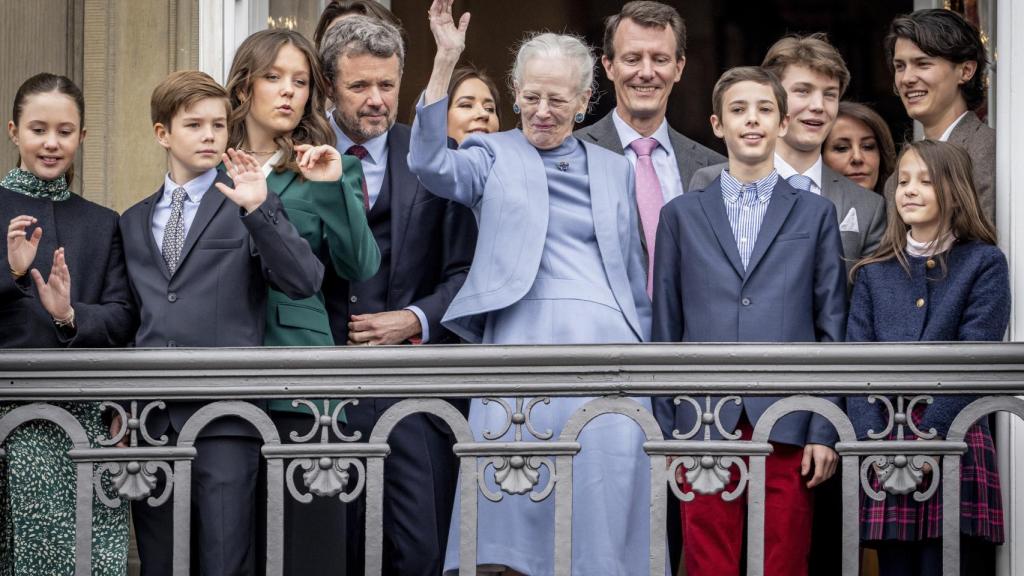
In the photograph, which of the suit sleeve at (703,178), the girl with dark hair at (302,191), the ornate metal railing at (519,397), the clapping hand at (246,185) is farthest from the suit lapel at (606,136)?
the clapping hand at (246,185)

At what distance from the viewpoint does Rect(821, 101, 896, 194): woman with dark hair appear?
6926mm

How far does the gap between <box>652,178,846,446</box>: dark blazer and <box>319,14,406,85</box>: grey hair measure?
3.97 feet

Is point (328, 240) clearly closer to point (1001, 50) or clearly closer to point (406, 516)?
point (406, 516)

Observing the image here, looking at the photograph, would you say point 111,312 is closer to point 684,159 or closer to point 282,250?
point 282,250

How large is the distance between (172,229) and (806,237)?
2159mm

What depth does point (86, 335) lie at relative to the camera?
18.6 feet

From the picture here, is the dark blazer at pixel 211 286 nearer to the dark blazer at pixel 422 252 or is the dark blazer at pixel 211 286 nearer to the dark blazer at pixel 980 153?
the dark blazer at pixel 422 252

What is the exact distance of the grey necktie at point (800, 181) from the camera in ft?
21.4

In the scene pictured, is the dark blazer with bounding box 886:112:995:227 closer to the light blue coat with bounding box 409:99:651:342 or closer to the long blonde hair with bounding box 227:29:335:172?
the light blue coat with bounding box 409:99:651:342

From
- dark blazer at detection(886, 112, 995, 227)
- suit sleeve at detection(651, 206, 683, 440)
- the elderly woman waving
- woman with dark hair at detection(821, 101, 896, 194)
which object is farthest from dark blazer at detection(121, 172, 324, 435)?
woman with dark hair at detection(821, 101, 896, 194)

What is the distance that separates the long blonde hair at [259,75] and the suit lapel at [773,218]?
1524 mm

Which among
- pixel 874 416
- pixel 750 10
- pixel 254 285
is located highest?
pixel 750 10

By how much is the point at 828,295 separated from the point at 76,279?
2.55 m

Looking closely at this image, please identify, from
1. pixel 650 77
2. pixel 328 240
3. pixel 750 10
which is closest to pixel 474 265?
Answer: pixel 328 240
